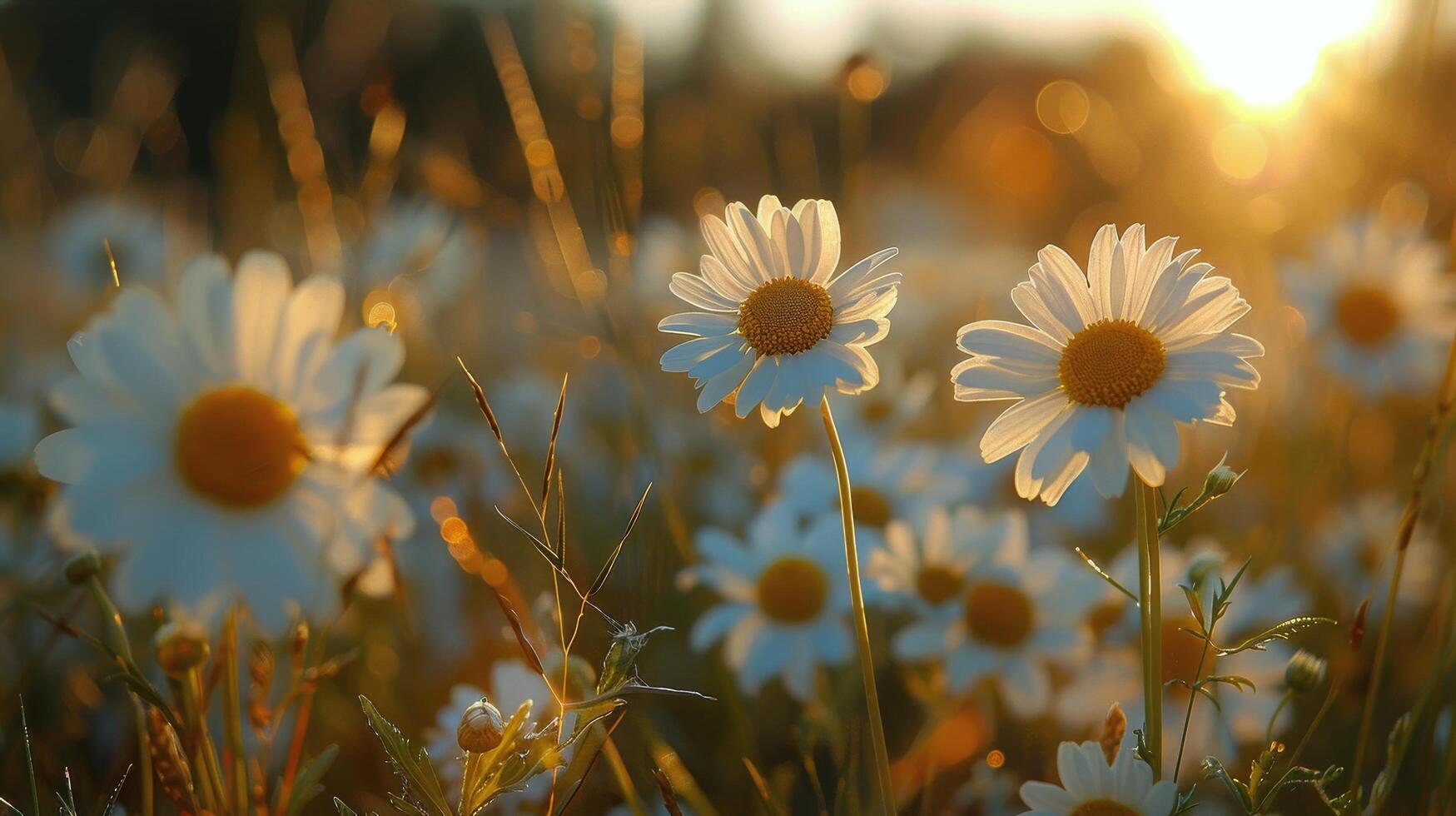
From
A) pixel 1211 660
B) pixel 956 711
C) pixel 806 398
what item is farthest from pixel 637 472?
pixel 806 398

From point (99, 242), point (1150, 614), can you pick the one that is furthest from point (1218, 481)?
point (99, 242)

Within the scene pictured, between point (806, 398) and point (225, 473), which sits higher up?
point (806, 398)

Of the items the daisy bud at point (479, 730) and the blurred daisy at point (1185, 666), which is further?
the blurred daisy at point (1185, 666)

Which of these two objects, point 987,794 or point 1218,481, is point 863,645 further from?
point 987,794

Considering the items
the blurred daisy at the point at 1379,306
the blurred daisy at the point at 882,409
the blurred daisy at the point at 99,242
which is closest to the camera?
Result: the blurred daisy at the point at 882,409

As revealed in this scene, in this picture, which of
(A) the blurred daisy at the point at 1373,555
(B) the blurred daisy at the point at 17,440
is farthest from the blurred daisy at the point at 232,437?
(A) the blurred daisy at the point at 1373,555

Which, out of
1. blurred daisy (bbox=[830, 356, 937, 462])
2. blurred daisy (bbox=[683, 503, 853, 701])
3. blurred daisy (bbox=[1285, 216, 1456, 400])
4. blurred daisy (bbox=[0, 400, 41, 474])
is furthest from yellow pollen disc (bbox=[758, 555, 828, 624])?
blurred daisy (bbox=[1285, 216, 1456, 400])

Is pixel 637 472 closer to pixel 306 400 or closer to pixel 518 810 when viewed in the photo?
pixel 518 810

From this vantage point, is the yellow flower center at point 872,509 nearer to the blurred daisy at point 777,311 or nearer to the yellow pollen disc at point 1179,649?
the yellow pollen disc at point 1179,649
